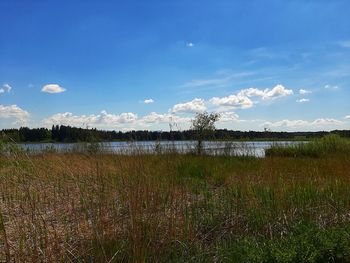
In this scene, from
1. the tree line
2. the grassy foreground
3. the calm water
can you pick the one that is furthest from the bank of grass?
the grassy foreground

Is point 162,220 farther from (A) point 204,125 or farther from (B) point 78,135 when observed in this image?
(A) point 204,125

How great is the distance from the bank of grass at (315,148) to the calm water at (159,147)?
40cm

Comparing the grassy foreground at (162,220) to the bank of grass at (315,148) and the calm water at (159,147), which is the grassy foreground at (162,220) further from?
the bank of grass at (315,148)

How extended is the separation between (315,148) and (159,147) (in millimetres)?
16649

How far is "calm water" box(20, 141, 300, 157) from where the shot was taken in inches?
277

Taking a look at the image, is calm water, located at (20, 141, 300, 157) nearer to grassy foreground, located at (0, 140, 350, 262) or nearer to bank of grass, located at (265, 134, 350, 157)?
grassy foreground, located at (0, 140, 350, 262)

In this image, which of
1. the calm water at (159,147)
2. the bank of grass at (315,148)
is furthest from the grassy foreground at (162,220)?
the bank of grass at (315,148)

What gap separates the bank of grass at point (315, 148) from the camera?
21281mm

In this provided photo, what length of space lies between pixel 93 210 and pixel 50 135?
5988 mm

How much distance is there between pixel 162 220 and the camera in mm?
5082

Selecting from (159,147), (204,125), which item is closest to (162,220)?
(159,147)

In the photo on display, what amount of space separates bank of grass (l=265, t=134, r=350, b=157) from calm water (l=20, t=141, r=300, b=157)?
1.30 feet

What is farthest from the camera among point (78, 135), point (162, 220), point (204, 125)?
point (204, 125)

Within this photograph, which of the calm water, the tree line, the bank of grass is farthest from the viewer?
the bank of grass
